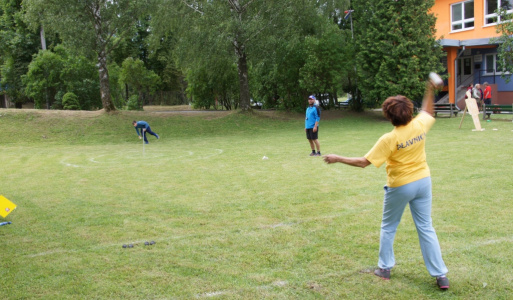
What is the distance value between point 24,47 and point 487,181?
40674 millimetres

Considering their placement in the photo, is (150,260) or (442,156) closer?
(150,260)

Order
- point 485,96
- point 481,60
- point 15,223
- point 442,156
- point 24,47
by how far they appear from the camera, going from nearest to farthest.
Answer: point 15,223 < point 442,156 < point 485,96 < point 481,60 < point 24,47

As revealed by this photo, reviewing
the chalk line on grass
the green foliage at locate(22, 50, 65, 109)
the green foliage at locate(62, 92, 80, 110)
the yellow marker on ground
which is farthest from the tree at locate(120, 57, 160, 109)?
the yellow marker on ground

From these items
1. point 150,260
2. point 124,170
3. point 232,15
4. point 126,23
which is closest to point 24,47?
point 126,23

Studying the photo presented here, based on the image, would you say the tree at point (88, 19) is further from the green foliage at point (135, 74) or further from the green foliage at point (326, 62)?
the green foliage at point (135, 74)

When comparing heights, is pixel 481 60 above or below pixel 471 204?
above

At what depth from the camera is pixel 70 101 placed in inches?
1243

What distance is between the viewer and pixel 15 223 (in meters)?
7.20

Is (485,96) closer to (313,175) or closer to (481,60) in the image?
(481,60)

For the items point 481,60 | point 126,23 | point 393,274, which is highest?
point 126,23

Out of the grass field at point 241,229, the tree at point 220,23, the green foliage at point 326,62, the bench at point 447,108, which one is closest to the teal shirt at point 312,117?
the grass field at point 241,229

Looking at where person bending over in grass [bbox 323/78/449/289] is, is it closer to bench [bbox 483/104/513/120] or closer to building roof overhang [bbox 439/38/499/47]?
bench [bbox 483/104/513/120]

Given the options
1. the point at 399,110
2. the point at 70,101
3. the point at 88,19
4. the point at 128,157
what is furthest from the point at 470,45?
the point at 399,110

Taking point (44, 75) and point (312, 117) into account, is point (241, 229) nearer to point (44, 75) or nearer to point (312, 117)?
point (312, 117)
